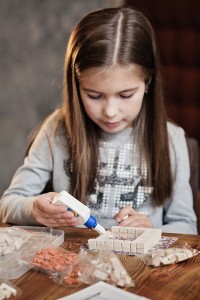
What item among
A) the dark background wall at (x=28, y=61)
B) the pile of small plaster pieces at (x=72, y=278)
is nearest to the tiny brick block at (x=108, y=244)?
the pile of small plaster pieces at (x=72, y=278)

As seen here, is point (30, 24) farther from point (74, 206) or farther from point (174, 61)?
point (74, 206)

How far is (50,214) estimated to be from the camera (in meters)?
1.40

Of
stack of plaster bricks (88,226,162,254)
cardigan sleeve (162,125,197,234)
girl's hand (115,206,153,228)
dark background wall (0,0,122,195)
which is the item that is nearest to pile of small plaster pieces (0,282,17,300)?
stack of plaster bricks (88,226,162,254)

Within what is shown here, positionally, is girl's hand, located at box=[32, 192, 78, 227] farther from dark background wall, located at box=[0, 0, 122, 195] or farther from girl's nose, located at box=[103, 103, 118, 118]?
dark background wall, located at box=[0, 0, 122, 195]

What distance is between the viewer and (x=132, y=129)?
184cm

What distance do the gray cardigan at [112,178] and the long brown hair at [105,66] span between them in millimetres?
29

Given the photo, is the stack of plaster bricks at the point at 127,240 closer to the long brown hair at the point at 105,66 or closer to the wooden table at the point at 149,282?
the wooden table at the point at 149,282

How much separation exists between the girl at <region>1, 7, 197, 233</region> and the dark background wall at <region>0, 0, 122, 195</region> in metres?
1.97

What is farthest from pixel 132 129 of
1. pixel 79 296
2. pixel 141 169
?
pixel 79 296

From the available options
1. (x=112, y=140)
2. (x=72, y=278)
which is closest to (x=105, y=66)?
(x=112, y=140)

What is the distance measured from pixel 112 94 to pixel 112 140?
274 millimetres

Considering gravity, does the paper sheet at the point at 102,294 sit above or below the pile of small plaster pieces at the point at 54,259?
below

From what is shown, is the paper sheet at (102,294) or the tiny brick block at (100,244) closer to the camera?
the paper sheet at (102,294)

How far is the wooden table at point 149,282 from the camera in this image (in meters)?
1.09
